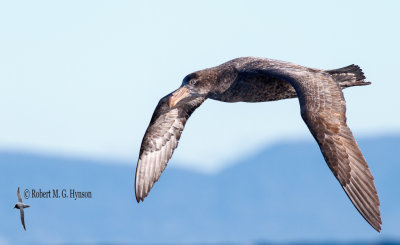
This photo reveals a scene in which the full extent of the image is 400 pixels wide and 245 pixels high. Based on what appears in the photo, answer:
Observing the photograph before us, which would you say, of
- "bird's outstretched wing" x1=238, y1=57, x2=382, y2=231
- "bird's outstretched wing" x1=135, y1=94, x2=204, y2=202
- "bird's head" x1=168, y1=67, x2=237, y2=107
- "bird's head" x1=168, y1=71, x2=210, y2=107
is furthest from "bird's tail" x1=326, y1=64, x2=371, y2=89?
"bird's outstretched wing" x1=135, y1=94, x2=204, y2=202

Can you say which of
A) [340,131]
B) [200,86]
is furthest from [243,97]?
[340,131]

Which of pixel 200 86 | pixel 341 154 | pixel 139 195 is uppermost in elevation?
pixel 200 86

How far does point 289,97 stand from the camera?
56.5 feet

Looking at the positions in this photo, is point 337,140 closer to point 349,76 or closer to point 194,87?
point 349,76

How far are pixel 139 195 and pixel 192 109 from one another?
2338 mm

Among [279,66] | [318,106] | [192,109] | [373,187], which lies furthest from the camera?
[192,109]

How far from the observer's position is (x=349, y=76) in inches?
671

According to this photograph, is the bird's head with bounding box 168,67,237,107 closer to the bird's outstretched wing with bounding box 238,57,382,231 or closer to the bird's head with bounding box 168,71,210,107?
the bird's head with bounding box 168,71,210,107

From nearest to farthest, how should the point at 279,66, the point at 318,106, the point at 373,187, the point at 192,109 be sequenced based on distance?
the point at 373,187
the point at 318,106
the point at 279,66
the point at 192,109

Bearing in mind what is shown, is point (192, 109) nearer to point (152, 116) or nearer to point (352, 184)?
point (152, 116)

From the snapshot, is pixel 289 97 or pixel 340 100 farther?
pixel 289 97

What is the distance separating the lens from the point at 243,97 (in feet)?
56.4

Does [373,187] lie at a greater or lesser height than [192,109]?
lesser

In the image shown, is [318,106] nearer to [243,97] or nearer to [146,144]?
[243,97]
